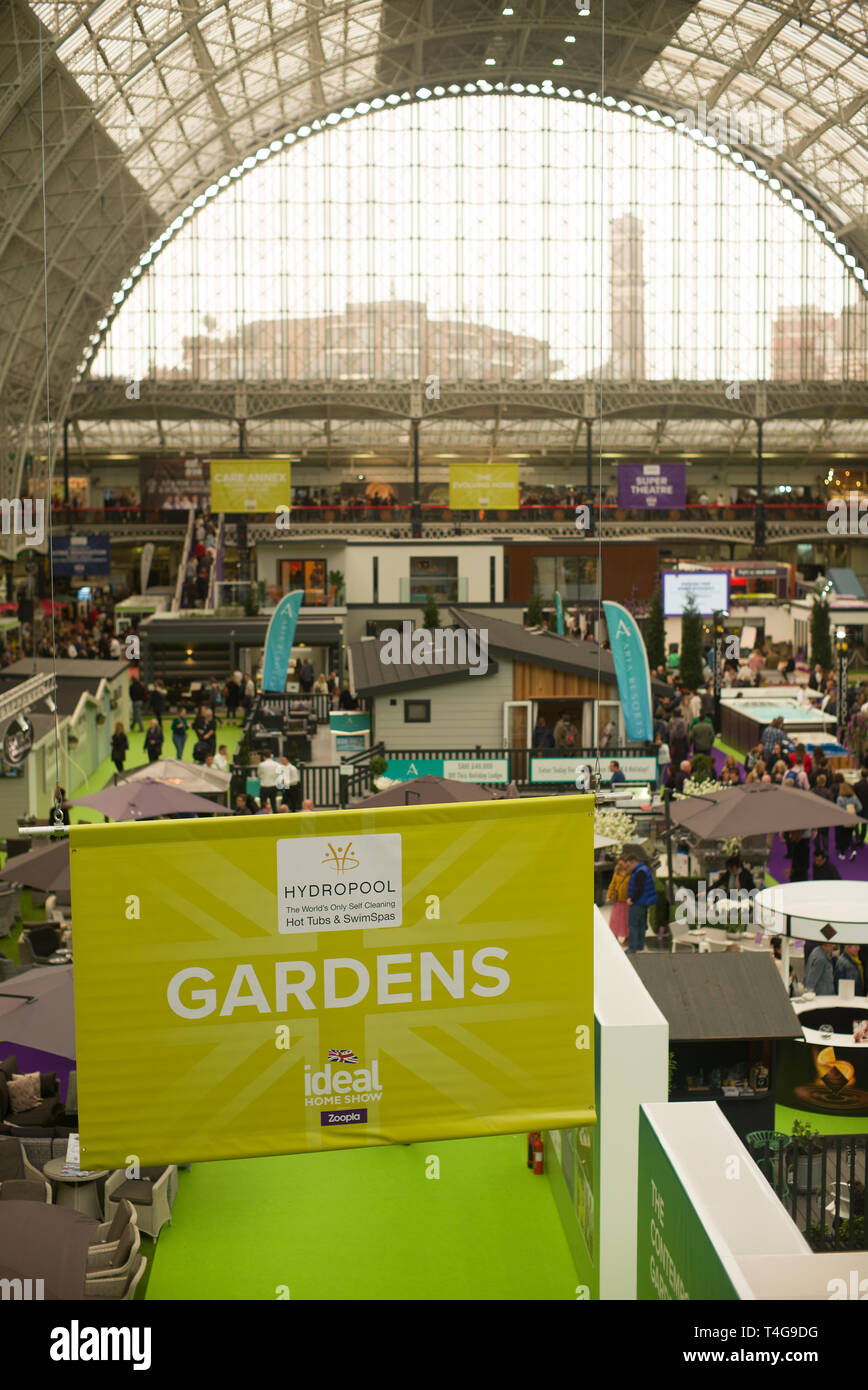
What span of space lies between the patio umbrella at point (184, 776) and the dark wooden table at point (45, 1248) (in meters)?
9.12

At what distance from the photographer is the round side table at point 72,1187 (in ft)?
29.4

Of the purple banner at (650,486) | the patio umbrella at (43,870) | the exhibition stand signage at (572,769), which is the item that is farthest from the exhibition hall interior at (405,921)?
the purple banner at (650,486)

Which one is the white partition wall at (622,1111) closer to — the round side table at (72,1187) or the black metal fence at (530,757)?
the round side table at (72,1187)

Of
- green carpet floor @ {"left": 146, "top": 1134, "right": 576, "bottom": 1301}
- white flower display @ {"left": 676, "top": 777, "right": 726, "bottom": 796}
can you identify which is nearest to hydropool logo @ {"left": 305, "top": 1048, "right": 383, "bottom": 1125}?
green carpet floor @ {"left": 146, "top": 1134, "right": 576, "bottom": 1301}

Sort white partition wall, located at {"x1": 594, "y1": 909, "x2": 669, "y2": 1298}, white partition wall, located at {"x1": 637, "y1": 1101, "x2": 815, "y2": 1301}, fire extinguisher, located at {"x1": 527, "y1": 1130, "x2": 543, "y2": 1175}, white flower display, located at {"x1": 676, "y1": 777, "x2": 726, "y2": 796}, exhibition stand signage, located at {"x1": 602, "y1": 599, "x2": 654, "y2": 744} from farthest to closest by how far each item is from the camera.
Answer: exhibition stand signage, located at {"x1": 602, "y1": 599, "x2": 654, "y2": 744} → white flower display, located at {"x1": 676, "y1": 777, "x2": 726, "y2": 796} → fire extinguisher, located at {"x1": 527, "y1": 1130, "x2": 543, "y2": 1175} → white partition wall, located at {"x1": 594, "y1": 909, "x2": 669, "y2": 1298} → white partition wall, located at {"x1": 637, "y1": 1101, "x2": 815, "y2": 1301}

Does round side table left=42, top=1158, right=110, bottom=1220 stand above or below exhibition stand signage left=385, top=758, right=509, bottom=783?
below

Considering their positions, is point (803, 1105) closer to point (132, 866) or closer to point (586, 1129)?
point (586, 1129)

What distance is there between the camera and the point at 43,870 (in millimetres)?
13844

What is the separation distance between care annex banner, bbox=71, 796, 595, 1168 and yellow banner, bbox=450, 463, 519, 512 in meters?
33.7

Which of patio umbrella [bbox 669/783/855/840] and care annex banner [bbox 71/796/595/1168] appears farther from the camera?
patio umbrella [bbox 669/783/855/840]

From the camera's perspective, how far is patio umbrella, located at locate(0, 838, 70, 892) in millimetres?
13656

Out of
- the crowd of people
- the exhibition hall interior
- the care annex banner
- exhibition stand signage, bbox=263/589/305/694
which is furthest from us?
the crowd of people

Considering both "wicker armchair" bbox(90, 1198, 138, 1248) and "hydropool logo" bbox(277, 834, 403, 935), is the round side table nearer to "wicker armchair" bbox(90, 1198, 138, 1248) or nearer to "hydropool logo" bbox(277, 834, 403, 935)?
"wicker armchair" bbox(90, 1198, 138, 1248)

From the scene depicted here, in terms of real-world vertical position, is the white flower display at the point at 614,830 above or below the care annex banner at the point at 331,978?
below
